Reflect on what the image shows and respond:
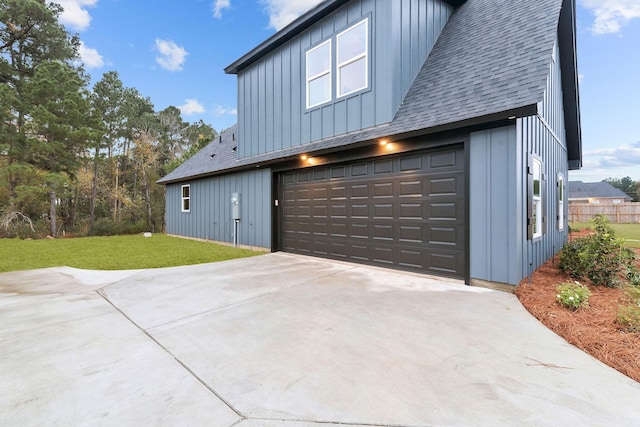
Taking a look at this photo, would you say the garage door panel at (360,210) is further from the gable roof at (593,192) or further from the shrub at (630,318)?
the gable roof at (593,192)

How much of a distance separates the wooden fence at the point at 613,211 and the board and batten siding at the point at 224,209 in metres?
22.3

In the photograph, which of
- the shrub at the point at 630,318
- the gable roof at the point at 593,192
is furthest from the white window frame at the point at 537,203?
the gable roof at the point at 593,192

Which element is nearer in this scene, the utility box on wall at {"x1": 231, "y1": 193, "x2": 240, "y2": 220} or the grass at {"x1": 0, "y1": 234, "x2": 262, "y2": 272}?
the grass at {"x1": 0, "y1": 234, "x2": 262, "y2": 272}

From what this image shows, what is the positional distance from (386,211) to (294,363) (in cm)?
412

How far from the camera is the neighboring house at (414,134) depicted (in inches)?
178

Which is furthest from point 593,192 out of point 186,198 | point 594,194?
point 186,198

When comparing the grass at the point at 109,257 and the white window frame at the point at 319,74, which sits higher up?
the white window frame at the point at 319,74

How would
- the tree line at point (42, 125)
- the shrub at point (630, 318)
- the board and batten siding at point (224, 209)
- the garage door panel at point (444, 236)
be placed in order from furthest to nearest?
the tree line at point (42, 125), the board and batten siding at point (224, 209), the garage door panel at point (444, 236), the shrub at point (630, 318)

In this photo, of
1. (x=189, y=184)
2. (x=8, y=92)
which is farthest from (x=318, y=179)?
(x=8, y=92)

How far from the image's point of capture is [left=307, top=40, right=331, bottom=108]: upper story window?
708 centimetres

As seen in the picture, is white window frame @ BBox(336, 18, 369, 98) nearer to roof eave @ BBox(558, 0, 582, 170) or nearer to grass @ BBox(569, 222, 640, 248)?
roof eave @ BBox(558, 0, 582, 170)

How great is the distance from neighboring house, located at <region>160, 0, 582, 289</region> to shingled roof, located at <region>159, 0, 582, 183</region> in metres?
0.03

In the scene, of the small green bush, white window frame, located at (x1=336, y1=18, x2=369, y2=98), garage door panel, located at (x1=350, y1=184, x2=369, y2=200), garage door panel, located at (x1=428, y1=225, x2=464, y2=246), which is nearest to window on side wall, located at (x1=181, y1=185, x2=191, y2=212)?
white window frame, located at (x1=336, y1=18, x2=369, y2=98)

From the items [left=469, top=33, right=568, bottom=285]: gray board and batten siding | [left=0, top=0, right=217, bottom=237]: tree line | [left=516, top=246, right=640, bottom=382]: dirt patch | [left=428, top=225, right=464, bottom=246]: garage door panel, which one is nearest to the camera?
[left=516, top=246, right=640, bottom=382]: dirt patch
